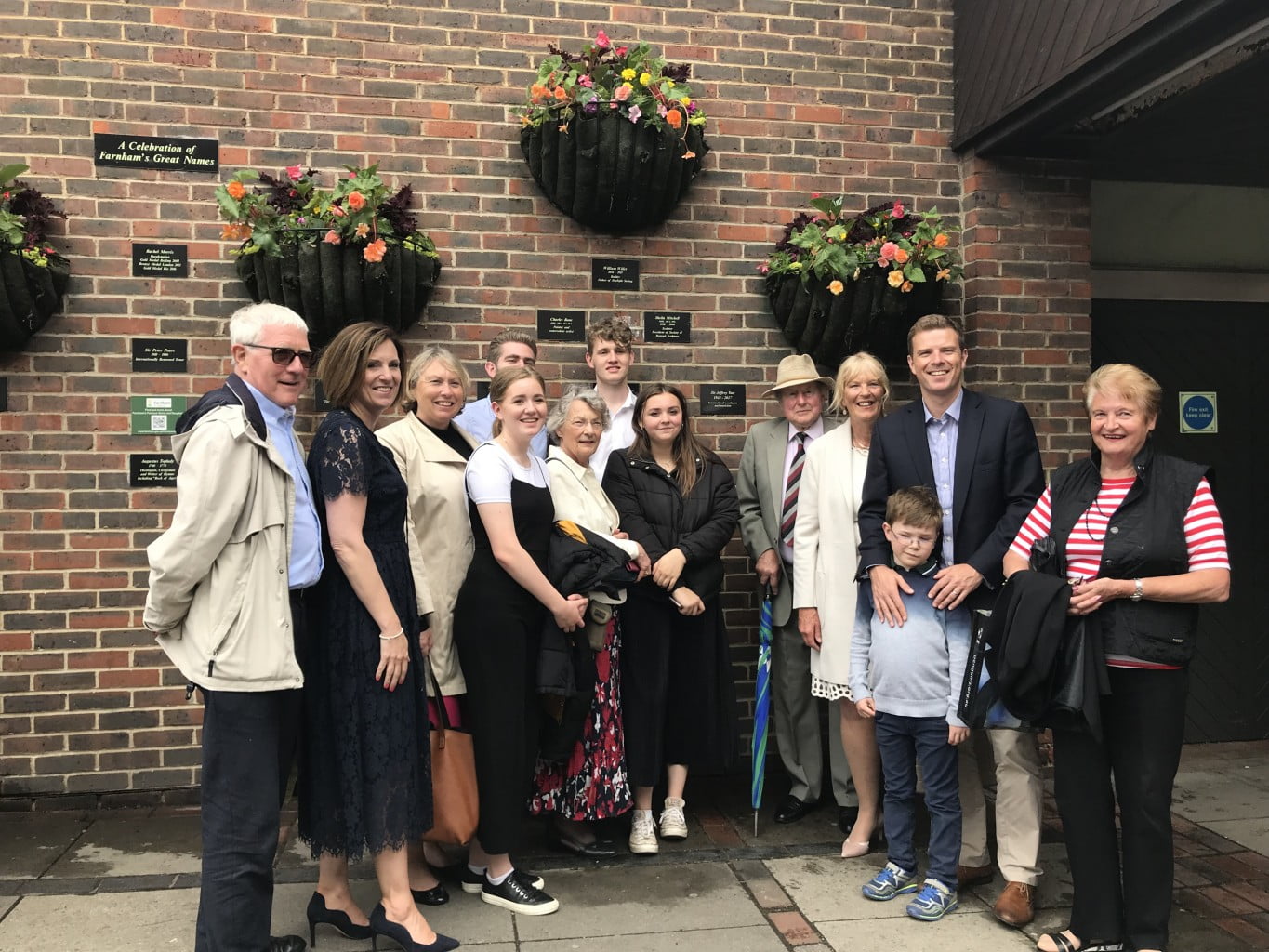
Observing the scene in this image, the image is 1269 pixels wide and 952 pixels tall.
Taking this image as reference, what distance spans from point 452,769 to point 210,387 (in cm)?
217

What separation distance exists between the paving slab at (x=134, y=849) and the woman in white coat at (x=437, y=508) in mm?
1061

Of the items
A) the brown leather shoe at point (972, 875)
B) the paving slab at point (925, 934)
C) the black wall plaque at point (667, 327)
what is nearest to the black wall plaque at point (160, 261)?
the black wall plaque at point (667, 327)

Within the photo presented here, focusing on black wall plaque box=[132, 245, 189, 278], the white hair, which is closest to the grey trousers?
the white hair

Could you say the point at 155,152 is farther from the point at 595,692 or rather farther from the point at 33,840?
the point at 595,692

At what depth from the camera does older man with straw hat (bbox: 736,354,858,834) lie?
4469 millimetres

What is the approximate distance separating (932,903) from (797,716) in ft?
3.93

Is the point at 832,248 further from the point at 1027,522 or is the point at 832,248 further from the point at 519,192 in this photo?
the point at 1027,522

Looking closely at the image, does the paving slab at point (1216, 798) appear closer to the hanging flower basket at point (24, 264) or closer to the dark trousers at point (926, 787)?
the dark trousers at point (926, 787)

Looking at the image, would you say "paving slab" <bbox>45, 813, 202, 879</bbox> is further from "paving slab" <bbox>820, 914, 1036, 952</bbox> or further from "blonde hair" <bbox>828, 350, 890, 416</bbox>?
"blonde hair" <bbox>828, 350, 890, 416</bbox>

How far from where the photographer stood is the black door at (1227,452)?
570 centimetres

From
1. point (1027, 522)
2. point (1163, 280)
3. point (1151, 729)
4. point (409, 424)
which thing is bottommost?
point (1151, 729)

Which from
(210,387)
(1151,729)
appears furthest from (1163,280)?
(210,387)

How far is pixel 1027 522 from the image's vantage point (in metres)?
3.41

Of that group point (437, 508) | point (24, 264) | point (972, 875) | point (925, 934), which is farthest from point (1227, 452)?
point (24, 264)
